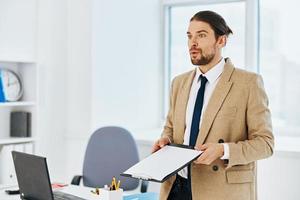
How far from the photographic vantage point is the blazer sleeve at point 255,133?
90.0 inches

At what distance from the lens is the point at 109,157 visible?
338 centimetres

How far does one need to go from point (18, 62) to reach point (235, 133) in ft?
6.77

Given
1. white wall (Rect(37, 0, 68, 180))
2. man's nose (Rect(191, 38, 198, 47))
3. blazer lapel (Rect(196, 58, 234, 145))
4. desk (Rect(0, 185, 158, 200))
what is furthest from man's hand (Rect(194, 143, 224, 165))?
white wall (Rect(37, 0, 68, 180))

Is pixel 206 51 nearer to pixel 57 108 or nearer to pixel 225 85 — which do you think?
pixel 225 85

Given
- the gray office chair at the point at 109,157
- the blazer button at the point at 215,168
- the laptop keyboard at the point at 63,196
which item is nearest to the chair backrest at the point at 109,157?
the gray office chair at the point at 109,157

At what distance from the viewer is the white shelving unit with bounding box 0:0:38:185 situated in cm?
360

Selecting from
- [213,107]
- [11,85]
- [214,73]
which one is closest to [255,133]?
[213,107]

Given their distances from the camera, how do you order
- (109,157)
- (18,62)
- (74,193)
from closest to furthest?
1. (74,193)
2. (109,157)
3. (18,62)

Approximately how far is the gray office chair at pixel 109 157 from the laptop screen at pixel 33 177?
99 cm

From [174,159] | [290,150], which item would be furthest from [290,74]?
[174,159]

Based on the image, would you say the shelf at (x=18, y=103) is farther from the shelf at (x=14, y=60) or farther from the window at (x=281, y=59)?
the window at (x=281, y=59)

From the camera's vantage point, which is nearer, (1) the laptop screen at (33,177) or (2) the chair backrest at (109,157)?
(1) the laptop screen at (33,177)

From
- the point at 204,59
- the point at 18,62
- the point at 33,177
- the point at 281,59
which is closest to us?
the point at 33,177

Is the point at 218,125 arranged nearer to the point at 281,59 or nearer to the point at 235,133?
the point at 235,133
